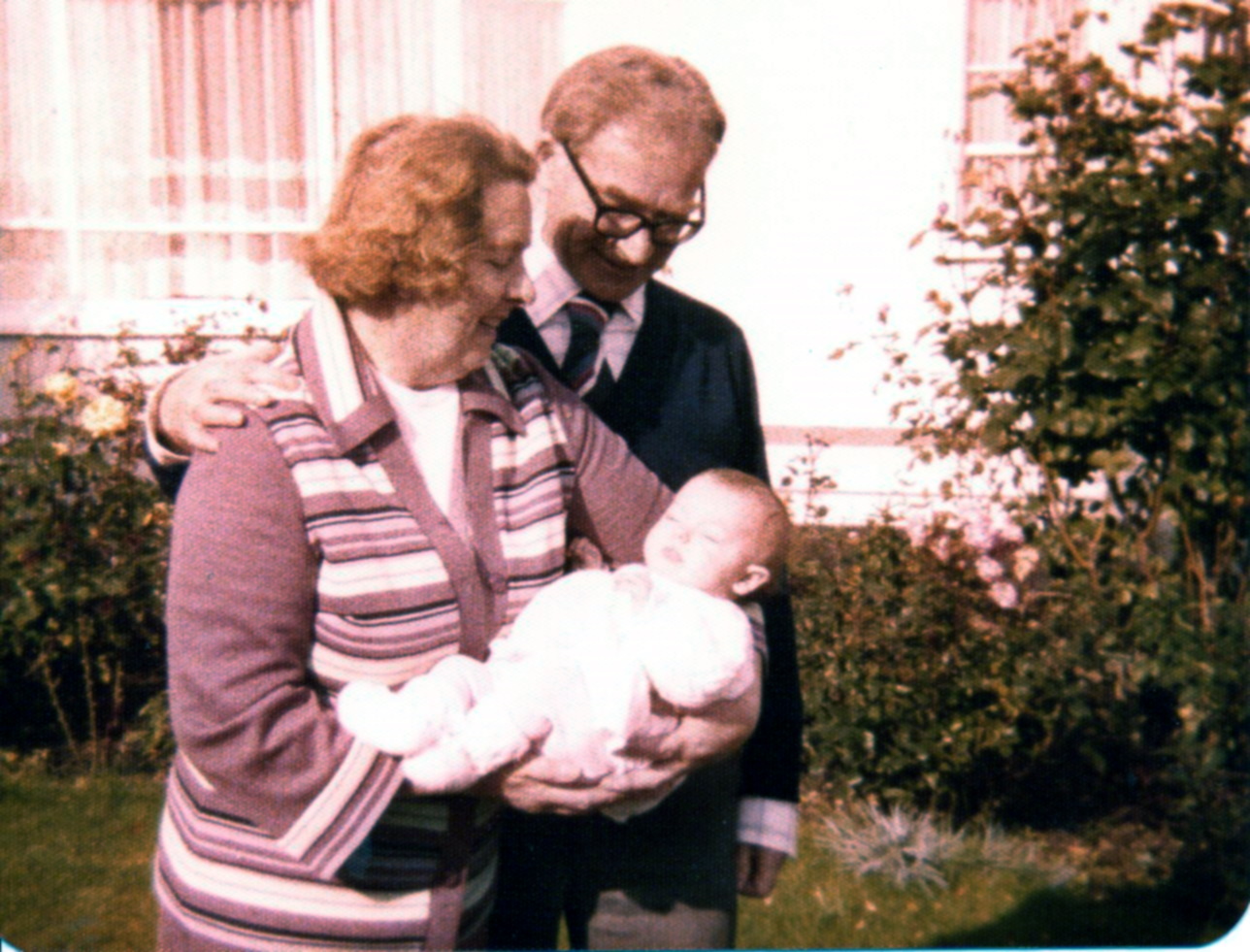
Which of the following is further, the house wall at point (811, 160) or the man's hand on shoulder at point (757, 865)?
the house wall at point (811, 160)

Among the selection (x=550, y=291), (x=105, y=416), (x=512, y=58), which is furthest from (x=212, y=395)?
(x=105, y=416)

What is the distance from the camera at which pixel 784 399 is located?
254 centimetres

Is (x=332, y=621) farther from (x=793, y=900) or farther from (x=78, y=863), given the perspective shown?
(x=793, y=900)

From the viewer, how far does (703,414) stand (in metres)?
1.67

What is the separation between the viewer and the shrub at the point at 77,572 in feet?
10.1

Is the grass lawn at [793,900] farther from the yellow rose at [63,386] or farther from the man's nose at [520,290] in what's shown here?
the man's nose at [520,290]

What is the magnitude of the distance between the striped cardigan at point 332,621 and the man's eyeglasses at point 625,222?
214 mm

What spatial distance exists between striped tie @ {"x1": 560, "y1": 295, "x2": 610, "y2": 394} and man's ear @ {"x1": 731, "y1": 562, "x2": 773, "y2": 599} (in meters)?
0.33

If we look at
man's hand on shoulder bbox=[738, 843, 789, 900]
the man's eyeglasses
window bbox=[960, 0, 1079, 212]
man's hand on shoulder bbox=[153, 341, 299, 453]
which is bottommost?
man's hand on shoulder bbox=[738, 843, 789, 900]

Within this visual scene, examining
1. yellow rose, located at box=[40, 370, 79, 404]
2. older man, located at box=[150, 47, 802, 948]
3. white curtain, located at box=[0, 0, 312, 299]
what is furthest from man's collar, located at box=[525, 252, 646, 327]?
yellow rose, located at box=[40, 370, 79, 404]

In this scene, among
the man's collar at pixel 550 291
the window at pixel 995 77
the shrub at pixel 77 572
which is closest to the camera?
the man's collar at pixel 550 291

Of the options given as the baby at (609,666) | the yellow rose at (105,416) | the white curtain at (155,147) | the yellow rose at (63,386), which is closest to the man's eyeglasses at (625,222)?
the baby at (609,666)

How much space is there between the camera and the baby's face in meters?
1.51

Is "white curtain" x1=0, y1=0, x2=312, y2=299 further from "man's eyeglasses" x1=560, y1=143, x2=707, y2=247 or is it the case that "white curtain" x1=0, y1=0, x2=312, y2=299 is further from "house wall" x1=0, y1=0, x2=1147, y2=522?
"man's eyeglasses" x1=560, y1=143, x2=707, y2=247
